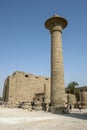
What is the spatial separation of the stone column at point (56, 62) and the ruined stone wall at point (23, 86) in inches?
596

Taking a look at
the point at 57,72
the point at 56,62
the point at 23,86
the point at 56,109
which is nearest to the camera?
the point at 56,109

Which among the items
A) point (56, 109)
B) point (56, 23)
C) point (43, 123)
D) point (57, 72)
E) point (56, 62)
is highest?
point (56, 23)

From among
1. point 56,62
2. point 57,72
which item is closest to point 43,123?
point 57,72

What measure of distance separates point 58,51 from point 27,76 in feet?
66.9

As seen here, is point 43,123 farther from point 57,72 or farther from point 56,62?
point 56,62

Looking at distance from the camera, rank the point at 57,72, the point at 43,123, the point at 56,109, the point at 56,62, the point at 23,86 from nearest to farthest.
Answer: the point at 43,123
the point at 56,109
the point at 57,72
the point at 56,62
the point at 23,86

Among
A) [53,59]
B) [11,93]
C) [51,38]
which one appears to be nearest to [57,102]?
[53,59]

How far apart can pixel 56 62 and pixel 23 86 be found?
65.1ft

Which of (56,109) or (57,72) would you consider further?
(57,72)

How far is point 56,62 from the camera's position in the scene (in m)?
16.7

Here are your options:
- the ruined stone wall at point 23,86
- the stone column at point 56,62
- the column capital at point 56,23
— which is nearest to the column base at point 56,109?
the stone column at point 56,62

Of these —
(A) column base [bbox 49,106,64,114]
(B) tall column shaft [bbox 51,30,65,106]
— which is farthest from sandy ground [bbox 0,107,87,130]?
(B) tall column shaft [bbox 51,30,65,106]

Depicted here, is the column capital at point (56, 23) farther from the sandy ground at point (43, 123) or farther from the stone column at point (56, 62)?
the sandy ground at point (43, 123)

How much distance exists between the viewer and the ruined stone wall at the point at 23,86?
109 feet
